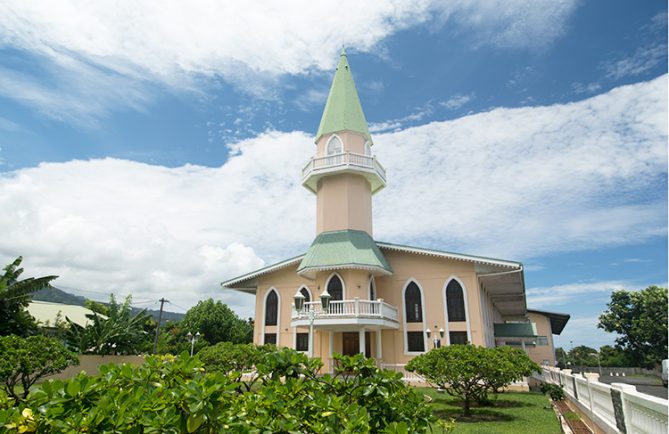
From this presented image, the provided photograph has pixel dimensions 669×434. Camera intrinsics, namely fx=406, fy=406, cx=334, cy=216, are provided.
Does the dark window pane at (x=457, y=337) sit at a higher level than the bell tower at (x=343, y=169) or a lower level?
lower

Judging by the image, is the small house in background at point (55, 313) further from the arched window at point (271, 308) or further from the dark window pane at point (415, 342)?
the dark window pane at point (415, 342)

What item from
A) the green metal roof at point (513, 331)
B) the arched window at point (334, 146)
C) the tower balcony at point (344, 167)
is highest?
the arched window at point (334, 146)

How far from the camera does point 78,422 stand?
6.08ft

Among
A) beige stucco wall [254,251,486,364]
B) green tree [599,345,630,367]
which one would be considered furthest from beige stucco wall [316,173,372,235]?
green tree [599,345,630,367]

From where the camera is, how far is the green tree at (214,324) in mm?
36906

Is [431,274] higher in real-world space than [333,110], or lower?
lower

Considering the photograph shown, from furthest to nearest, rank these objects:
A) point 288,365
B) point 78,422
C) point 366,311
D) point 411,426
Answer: point 366,311 → point 288,365 → point 411,426 → point 78,422

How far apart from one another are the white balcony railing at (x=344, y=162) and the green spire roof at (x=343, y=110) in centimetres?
175

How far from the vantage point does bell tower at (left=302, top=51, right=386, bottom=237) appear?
21.3 metres

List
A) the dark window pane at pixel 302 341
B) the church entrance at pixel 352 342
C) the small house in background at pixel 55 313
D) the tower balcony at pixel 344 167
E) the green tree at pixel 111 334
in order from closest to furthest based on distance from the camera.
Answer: the church entrance at pixel 352 342, the dark window pane at pixel 302 341, the tower balcony at pixel 344 167, the green tree at pixel 111 334, the small house in background at pixel 55 313

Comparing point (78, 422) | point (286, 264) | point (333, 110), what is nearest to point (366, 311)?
point (286, 264)

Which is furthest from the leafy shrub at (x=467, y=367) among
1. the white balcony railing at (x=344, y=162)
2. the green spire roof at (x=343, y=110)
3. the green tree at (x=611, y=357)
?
the green tree at (x=611, y=357)

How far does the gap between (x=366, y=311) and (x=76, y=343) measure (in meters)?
16.5

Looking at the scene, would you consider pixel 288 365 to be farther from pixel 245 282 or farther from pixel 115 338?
pixel 115 338
